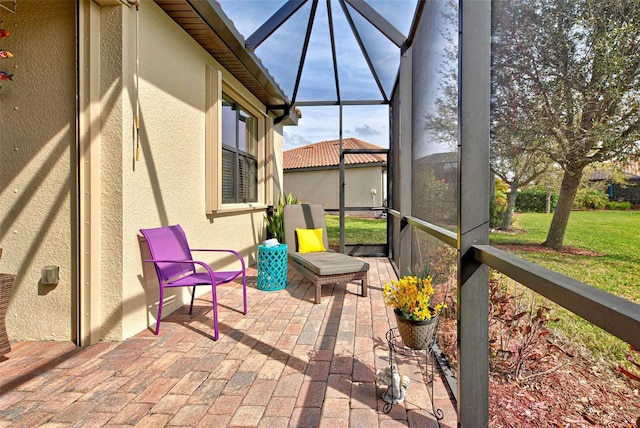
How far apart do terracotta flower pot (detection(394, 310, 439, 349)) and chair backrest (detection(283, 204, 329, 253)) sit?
3.27 m

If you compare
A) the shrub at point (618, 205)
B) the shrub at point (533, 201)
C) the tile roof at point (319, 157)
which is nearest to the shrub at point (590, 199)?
the shrub at point (618, 205)

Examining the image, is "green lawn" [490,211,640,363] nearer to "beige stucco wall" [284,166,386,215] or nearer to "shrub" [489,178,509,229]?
"shrub" [489,178,509,229]

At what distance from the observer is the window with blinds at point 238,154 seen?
16.6ft

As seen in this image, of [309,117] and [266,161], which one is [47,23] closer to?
[266,161]

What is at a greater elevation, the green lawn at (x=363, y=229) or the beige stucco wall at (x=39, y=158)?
the beige stucco wall at (x=39, y=158)

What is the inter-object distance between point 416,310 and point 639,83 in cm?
146

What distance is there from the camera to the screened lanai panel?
7.89 ft

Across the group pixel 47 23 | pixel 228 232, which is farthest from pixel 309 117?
pixel 47 23

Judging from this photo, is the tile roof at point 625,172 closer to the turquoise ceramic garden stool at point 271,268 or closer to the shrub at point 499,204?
the shrub at point 499,204

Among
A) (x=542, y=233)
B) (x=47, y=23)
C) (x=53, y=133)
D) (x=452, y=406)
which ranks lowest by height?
(x=452, y=406)

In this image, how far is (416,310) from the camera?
79.1 inches

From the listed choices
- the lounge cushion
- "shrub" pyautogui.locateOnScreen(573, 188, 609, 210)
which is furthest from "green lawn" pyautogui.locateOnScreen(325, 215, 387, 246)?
"shrub" pyautogui.locateOnScreen(573, 188, 609, 210)

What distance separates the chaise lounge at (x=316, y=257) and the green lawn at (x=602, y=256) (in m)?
2.68

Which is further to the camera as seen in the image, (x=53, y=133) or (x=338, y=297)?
(x=338, y=297)
